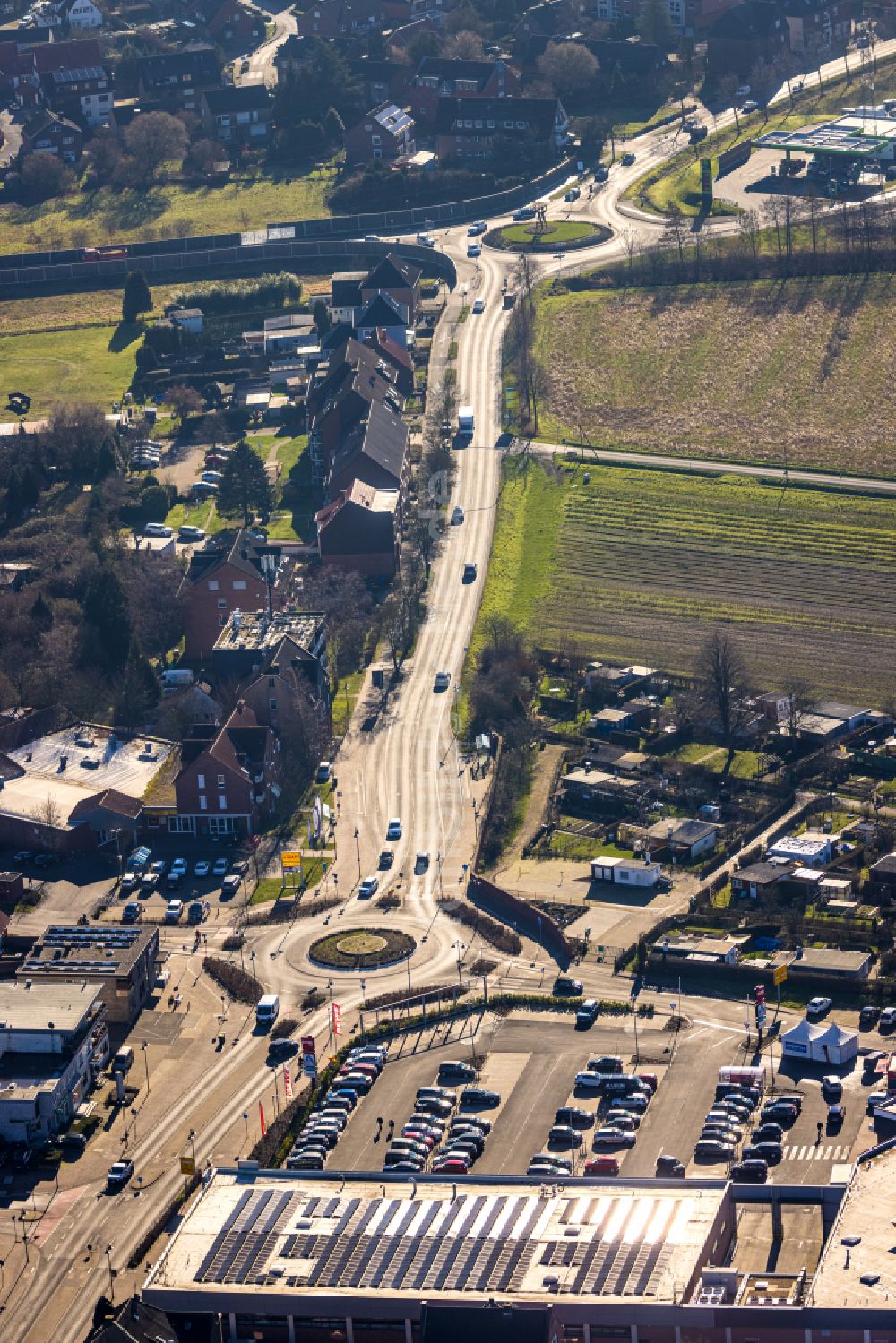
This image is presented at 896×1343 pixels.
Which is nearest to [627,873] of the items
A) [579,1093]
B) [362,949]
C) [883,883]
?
[883,883]

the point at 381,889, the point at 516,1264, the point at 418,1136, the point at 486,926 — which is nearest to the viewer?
the point at 516,1264

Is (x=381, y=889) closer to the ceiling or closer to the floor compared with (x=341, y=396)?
closer to the floor

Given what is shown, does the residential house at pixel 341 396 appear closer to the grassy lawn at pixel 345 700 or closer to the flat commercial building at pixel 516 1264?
the grassy lawn at pixel 345 700

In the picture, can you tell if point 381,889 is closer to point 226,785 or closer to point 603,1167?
point 226,785

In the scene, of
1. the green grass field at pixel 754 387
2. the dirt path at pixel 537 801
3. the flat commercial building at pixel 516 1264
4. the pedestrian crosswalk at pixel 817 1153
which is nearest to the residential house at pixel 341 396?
the green grass field at pixel 754 387

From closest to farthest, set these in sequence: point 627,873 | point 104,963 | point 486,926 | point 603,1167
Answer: point 603,1167 < point 104,963 < point 486,926 < point 627,873

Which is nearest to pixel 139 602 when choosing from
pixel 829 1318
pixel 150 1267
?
pixel 150 1267

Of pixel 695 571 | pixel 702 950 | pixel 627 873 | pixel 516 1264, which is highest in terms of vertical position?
pixel 516 1264

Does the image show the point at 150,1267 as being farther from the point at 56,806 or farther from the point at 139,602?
the point at 139,602

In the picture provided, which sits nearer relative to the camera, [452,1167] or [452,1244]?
[452,1244]
